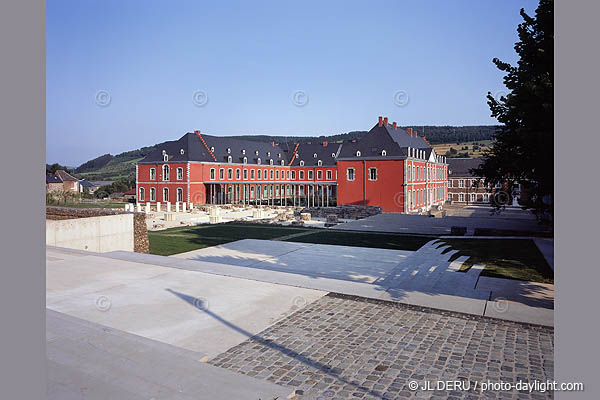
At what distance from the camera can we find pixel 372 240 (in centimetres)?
2073

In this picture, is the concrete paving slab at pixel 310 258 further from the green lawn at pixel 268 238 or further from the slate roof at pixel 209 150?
the slate roof at pixel 209 150

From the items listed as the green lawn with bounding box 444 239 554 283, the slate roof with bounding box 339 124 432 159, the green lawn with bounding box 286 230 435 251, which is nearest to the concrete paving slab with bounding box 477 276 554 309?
the green lawn with bounding box 444 239 554 283

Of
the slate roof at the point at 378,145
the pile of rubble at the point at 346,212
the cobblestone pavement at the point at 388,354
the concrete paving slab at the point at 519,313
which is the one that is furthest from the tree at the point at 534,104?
the slate roof at the point at 378,145

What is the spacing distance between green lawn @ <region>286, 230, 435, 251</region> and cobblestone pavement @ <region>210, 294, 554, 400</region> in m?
10.8

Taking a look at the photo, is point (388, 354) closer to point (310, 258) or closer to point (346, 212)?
point (310, 258)

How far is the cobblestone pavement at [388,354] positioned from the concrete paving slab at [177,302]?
560 millimetres

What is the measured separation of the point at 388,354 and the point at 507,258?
393 inches

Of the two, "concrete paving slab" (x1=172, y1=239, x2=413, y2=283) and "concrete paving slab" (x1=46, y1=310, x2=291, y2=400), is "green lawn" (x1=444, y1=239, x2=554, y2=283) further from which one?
"concrete paving slab" (x1=46, y1=310, x2=291, y2=400)

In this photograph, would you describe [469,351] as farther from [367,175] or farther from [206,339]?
[367,175]

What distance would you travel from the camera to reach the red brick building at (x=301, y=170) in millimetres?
46688

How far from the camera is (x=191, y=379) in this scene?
15.9ft

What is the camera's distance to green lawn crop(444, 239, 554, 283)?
11.6m

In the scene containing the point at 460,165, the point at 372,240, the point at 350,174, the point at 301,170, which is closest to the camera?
the point at 372,240

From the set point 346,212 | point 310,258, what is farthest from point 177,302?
→ point 346,212
